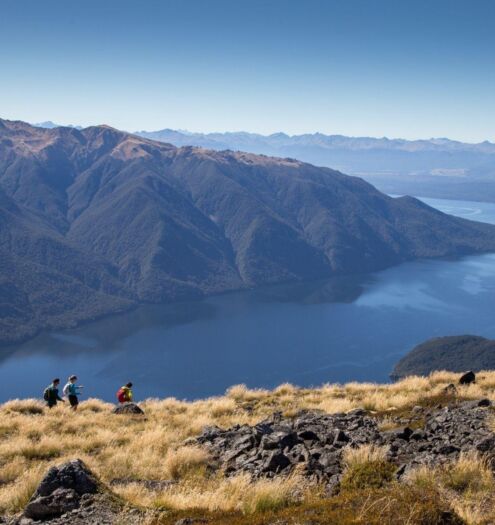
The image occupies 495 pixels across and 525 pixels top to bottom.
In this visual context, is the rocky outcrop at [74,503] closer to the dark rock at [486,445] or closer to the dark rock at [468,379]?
the dark rock at [486,445]

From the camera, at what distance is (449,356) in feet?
599

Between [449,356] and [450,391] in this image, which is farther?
[449,356]

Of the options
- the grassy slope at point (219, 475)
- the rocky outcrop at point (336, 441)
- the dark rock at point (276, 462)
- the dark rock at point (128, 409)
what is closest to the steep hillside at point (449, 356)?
the grassy slope at point (219, 475)

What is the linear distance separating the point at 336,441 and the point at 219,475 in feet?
10.7

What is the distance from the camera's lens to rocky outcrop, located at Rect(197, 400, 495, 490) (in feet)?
Answer: 38.9

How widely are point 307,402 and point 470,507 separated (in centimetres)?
1514

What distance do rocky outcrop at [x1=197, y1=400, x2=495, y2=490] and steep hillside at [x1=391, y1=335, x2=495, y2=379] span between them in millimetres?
162150

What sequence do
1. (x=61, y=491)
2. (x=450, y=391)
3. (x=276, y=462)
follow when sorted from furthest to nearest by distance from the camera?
(x=450, y=391) < (x=276, y=462) < (x=61, y=491)

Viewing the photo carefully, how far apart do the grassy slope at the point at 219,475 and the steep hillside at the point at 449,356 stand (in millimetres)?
156508

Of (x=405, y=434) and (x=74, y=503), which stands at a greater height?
(x=74, y=503)

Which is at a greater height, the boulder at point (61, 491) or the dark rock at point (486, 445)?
the dark rock at point (486, 445)

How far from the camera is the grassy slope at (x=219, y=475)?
828 centimetres

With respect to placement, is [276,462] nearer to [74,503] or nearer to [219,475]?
[219,475]

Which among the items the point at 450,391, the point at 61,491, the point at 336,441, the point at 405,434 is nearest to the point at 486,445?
the point at 405,434
